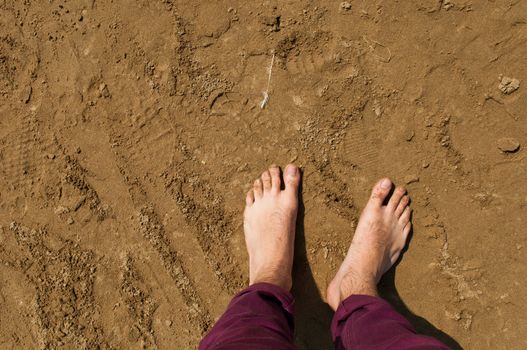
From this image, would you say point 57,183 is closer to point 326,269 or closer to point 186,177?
Answer: point 186,177

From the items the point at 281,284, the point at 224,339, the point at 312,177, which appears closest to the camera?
the point at 224,339

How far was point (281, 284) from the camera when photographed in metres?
1.96

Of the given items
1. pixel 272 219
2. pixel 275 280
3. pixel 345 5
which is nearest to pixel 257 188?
pixel 272 219

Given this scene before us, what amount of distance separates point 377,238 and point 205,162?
2.94 feet

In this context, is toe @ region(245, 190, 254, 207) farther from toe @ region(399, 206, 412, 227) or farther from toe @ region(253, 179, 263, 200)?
toe @ region(399, 206, 412, 227)

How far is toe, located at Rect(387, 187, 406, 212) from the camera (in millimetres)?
2045

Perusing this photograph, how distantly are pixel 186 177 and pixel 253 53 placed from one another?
2.23 feet

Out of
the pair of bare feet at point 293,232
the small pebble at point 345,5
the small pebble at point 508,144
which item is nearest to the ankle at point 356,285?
the pair of bare feet at point 293,232

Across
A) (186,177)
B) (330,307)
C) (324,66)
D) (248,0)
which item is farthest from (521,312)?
(248,0)

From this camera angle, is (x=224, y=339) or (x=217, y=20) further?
(x=217, y=20)

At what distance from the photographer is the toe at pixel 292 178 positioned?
2.07m

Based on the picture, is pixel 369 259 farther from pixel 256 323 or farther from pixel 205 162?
pixel 205 162

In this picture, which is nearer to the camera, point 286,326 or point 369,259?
point 286,326

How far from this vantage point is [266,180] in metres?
2.11
